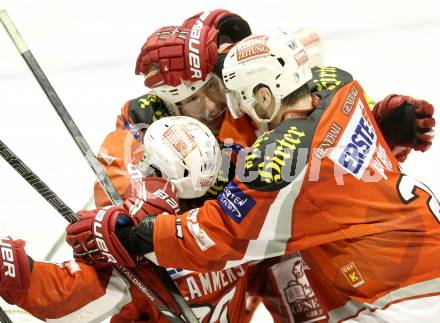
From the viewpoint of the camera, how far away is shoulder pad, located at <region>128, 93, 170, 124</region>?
356 centimetres

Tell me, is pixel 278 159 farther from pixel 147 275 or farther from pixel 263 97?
pixel 147 275

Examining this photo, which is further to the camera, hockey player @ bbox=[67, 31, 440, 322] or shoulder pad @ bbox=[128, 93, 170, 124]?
shoulder pad @ bbox=[128, 93, 170, 124]

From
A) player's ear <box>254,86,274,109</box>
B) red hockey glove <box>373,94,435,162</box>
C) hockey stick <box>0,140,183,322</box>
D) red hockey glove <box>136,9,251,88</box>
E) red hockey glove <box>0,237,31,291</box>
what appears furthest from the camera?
red hockey glove <box>373,94,435,162</box>

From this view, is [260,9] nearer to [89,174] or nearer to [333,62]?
[333,62]

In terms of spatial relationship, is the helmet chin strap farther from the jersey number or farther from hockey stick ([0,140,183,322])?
hockey stick ([0,140,183,322])

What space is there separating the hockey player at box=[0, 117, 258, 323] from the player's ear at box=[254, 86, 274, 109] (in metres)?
0.22

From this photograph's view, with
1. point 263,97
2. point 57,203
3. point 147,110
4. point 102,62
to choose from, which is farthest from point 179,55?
point 102,62

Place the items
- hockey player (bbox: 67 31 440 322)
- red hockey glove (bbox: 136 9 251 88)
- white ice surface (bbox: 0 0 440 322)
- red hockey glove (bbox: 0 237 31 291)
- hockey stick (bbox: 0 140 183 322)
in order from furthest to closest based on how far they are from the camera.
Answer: white ice surface (bbox: 0 0 440 322) < red hockey glove (bbox: 136 9 251 88) < hockey stick (bbox: 0 140 183 322) < hockey player (bbox: 67 31 440 322) < red hockey glove (bbox: 0 237 31 291)

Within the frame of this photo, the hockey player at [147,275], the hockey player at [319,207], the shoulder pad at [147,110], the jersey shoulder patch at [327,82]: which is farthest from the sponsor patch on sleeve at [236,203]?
the shoulder pad at [147,110]

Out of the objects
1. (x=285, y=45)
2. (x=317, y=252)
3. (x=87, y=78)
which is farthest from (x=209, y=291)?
(x=87, y=78)

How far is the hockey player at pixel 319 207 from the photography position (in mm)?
2688

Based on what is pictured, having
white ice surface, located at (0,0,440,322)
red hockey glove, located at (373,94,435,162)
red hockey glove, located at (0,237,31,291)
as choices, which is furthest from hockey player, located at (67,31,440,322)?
white ice surface, located at (0,0,440,322)

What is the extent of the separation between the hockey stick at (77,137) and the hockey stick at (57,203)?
0.05ft

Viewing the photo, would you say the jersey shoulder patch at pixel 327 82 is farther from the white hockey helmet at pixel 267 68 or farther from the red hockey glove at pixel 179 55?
the red hockey glove at pixel 179 55
